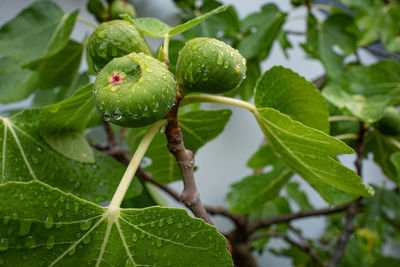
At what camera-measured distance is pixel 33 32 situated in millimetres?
911

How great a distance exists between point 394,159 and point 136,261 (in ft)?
1.94

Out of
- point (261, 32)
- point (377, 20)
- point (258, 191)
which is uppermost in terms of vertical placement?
point (261, 32)

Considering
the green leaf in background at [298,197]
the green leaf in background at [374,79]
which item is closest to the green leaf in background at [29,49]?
the green leaf in background at [374,79]

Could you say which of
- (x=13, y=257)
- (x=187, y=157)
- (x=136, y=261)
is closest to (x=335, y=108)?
(x=187, y=157)

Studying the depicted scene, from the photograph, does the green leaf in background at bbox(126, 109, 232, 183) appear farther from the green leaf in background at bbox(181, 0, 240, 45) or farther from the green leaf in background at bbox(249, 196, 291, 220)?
the green leaf in background at bbox(249, 196, 291, 220)

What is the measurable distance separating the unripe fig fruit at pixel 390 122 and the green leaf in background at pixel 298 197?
911 mm

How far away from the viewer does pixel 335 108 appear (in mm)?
896

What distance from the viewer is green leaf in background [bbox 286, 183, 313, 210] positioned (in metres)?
1.64

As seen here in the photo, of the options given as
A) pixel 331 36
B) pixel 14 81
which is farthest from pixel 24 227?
pixel 331 36

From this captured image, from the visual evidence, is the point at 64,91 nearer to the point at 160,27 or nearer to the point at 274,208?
the point at 160,27

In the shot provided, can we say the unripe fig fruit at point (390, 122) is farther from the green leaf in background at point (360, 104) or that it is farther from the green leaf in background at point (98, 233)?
the green leaf in background at point (98, 233)

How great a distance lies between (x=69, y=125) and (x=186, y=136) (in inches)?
8.5

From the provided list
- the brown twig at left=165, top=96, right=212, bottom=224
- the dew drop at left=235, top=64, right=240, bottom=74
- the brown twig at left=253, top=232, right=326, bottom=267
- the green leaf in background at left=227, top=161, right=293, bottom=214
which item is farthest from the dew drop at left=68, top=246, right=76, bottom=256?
the brown twig at left=253, top=232, right=326, bottom=267

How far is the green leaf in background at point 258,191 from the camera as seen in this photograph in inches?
37.0
